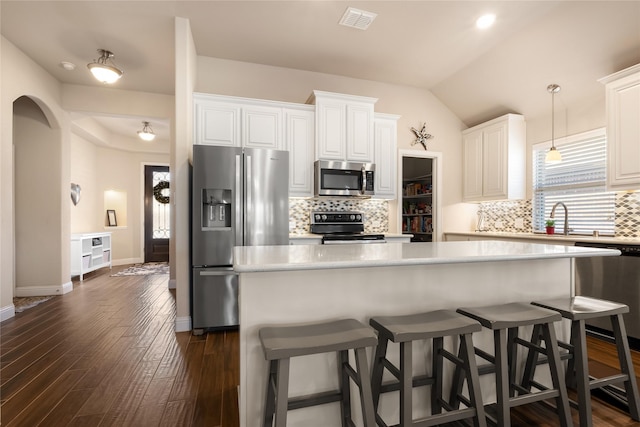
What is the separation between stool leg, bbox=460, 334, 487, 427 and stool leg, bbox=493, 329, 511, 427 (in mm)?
111

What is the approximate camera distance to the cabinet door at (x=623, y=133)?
9.22ft

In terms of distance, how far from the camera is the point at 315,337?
4.17ft

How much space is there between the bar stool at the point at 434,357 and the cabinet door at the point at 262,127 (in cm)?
268

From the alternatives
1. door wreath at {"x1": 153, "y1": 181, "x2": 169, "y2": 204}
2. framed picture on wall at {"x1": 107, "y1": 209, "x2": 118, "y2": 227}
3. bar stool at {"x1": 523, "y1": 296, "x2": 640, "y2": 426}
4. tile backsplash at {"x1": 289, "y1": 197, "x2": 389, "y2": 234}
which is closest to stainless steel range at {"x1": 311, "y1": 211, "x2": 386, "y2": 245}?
tile backsplash at {"x1": 289, "y1": 197, "x2": 389, "y2": 234}

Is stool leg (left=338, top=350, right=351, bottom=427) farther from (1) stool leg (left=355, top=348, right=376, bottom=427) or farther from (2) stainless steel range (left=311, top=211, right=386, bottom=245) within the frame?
(2) stainless steel range (left=311, top=211, right=386, bottom=245)

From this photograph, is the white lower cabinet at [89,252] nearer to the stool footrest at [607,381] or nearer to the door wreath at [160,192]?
the door wreath at [160,192]

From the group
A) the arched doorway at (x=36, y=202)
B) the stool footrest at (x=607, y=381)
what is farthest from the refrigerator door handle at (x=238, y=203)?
the arched doorway at (x=36, y=202)

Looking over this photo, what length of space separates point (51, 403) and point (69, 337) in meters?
1.19

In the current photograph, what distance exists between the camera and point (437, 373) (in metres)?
1.64

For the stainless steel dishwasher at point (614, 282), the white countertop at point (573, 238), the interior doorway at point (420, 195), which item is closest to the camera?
the stainless steel dishwasher at point (614, 282)

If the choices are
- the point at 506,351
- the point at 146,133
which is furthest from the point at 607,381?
the point at 146,133

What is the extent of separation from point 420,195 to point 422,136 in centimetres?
110

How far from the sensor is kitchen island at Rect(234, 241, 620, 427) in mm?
1423

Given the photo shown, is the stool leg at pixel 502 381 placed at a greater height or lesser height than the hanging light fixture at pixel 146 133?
lesser
